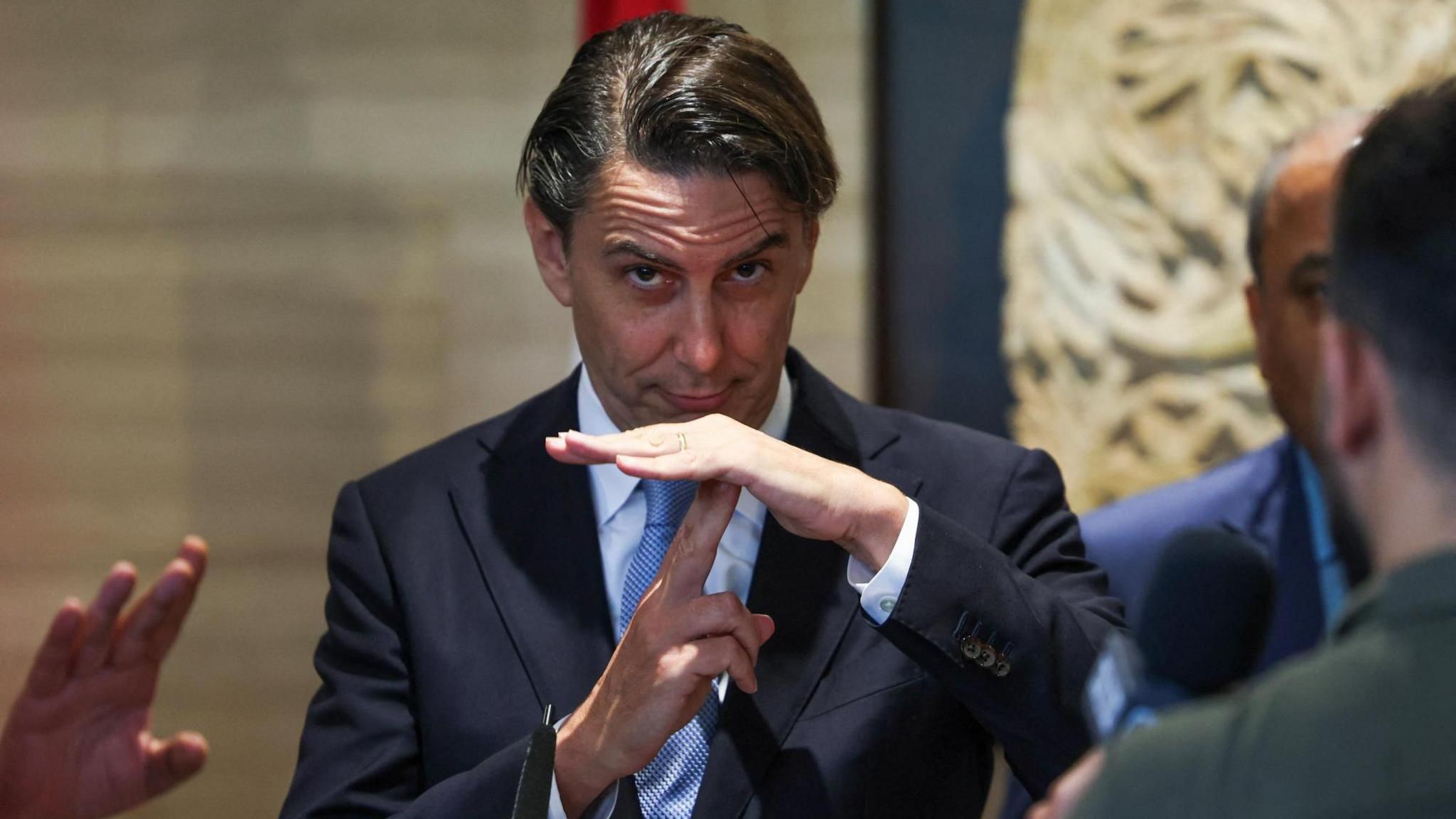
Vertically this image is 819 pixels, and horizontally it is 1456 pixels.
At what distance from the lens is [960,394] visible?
3482 mm

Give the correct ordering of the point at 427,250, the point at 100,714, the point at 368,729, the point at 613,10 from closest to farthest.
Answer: the point at 368,729 → the point at 100,714 → the point at 613,10 → the point at 427,250

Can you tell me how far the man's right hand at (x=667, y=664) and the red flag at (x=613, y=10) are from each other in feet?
5.36

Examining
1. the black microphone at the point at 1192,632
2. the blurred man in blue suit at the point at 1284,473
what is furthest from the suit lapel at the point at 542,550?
the black microphone at the point at 1192,632

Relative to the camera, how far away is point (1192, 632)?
1083mm

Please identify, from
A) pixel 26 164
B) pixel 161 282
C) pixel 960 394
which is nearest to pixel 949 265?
pixel 960 394

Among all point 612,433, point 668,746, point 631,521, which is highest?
point 612,433

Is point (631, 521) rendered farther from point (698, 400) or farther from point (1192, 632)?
point (1192, 632)

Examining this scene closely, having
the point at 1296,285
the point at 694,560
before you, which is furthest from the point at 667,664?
the point at 1296,285

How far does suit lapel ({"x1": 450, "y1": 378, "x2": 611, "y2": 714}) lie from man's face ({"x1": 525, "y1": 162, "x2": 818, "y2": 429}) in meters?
0.16

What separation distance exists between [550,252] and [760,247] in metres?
0.35

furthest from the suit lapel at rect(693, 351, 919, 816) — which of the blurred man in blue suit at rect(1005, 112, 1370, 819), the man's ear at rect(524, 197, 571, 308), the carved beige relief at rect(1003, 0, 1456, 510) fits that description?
the carved beige relief at rect(1003, 0, 1456, 510)

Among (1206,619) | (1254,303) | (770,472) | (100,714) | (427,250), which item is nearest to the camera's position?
(1206,619)

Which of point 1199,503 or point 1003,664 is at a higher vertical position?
point 1003,664

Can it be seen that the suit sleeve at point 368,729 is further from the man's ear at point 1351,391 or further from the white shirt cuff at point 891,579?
the man's ear at point 1351,391
